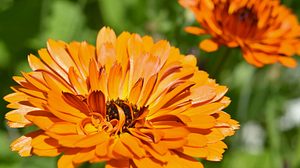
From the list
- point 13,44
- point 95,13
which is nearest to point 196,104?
point 13,44

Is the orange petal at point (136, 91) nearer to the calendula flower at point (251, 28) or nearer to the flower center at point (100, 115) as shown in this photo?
the flower center at point (100, 115)

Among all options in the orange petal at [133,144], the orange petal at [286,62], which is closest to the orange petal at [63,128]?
the orange petal at [133,144]

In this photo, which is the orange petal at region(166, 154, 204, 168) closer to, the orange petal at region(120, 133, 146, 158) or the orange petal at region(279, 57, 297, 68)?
the orange petal at region(120, 133, 146, 158)

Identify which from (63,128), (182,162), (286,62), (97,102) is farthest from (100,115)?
(286,62)

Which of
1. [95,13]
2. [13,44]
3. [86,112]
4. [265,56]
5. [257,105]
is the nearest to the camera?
[86,112]

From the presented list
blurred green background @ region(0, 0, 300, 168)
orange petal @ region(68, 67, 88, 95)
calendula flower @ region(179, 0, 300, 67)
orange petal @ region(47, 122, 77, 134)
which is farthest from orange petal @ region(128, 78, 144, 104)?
blurred green background @ region(0, 0, 300, 168)

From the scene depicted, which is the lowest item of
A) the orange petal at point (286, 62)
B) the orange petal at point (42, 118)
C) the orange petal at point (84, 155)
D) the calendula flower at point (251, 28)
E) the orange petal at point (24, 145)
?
the orange petal at point (84, 155)

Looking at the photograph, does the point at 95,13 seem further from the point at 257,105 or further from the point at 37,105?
the point at 37,105
